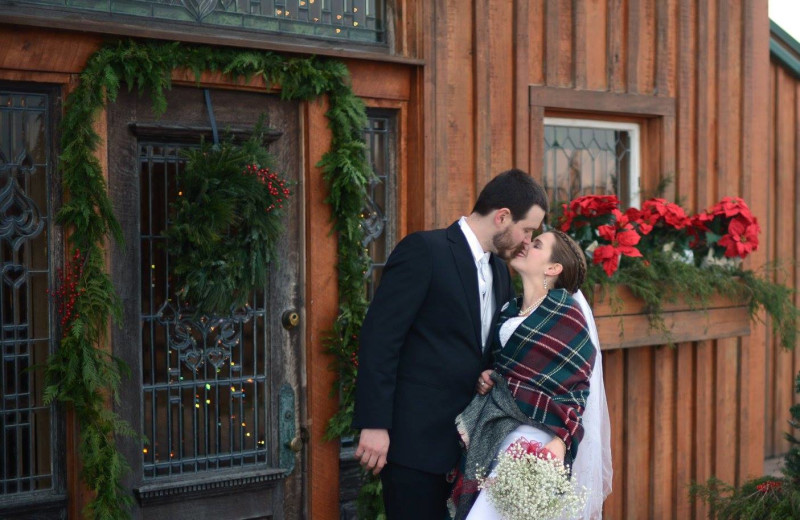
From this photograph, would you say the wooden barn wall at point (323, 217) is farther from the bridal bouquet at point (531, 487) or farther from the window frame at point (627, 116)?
the bridal bouquet at point (531, 487)

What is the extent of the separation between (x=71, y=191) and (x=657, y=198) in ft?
11.8

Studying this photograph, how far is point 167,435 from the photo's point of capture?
4.80m

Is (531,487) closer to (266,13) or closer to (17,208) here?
(17,208)

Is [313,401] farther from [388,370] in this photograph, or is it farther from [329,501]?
[388,370]

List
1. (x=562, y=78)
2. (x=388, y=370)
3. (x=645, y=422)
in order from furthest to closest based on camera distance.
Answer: (x=645, y=422), (x=562, y=78), (x=388, y=370)

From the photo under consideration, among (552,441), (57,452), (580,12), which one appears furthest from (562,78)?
(57,452)

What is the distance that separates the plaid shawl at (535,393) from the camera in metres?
4.19

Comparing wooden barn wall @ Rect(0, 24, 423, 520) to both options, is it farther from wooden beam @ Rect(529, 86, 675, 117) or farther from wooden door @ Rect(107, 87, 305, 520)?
wooden beam @ Rect(529, 86, 675, 117)

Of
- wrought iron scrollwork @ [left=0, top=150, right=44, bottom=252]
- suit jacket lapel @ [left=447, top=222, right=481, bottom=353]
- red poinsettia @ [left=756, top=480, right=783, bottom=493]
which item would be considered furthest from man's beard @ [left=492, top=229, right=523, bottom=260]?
red poinsettia @ [left=756, top=480, right=783, bottom=493]

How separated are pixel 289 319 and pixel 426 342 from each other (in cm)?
108

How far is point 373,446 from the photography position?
4137 mm

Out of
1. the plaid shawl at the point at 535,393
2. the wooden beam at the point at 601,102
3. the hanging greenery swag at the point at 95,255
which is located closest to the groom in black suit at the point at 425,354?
the plaid shawl at the point at 535,393

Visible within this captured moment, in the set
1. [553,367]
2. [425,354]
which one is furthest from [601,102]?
[425,354]

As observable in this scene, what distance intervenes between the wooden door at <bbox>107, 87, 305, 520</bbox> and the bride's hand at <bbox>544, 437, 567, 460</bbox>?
60.2 inches
